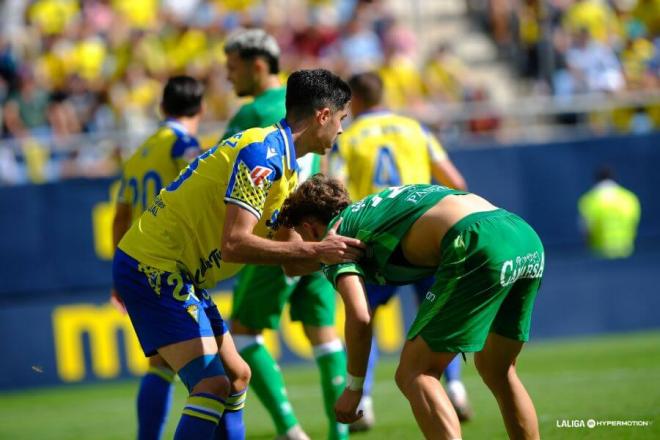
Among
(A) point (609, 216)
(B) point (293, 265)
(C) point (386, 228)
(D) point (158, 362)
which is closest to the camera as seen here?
(C) point (386, 228)

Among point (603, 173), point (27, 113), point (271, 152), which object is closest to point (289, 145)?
point (271, 152)

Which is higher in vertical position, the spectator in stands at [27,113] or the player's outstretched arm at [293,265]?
the player's outstretched arm at [293,265]

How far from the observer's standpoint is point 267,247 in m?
5.54

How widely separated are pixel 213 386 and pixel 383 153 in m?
3.68

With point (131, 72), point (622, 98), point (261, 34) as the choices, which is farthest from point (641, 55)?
point (261, 34)

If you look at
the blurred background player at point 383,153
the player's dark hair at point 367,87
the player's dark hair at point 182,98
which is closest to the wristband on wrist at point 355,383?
the player's dark hair at point 182,98

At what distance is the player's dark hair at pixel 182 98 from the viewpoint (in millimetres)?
7613

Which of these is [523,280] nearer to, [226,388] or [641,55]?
[226,388]

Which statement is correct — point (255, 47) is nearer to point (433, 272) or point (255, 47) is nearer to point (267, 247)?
point (267, 247)

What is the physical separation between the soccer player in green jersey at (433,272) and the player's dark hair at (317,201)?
0.04 metres

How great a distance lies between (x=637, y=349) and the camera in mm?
13016

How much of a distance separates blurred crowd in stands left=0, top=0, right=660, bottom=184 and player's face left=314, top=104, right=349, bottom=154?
9418 millimetres

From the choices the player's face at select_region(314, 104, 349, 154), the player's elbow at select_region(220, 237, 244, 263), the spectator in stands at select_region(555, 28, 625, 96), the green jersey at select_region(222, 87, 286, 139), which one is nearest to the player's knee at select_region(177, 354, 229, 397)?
the player's elbow at select_region(220, 237, 244, 263)

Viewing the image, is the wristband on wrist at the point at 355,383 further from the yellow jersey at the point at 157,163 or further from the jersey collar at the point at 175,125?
the jersey collar at the point at 175,125
